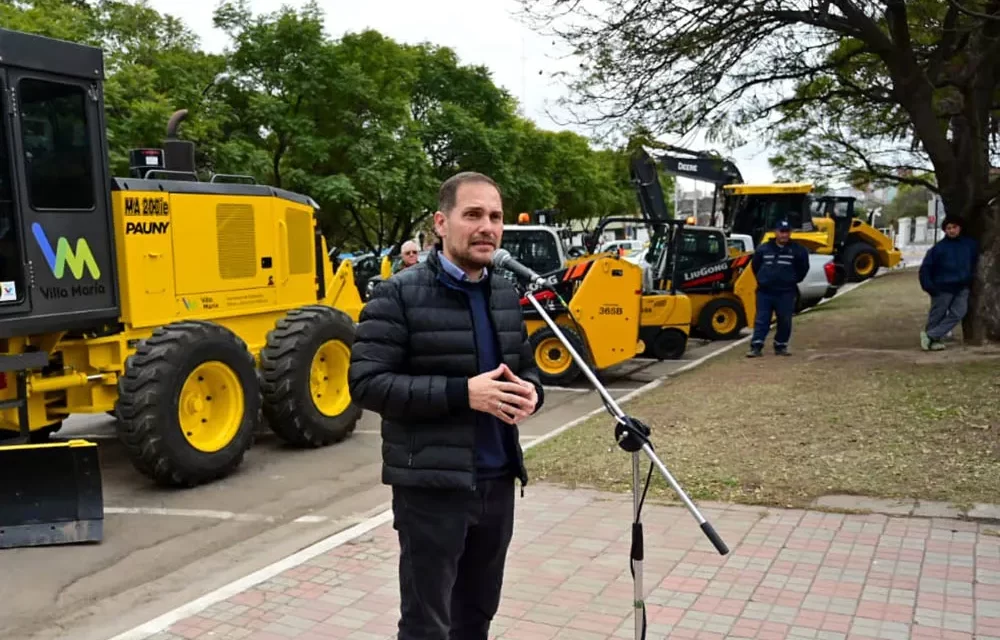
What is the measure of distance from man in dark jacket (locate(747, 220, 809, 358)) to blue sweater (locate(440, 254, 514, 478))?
9.43 m

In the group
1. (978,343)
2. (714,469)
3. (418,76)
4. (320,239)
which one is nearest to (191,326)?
(320,239)

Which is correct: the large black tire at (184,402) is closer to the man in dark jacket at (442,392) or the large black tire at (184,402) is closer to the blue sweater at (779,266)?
the man in dark jacket at (442,392)

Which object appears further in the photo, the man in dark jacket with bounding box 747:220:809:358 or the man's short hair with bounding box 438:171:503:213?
the man in dark jacket with bounding box 747:220:809:358

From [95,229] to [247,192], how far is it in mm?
1828

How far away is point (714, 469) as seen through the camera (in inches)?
248

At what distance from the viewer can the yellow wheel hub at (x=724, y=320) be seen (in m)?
14.7

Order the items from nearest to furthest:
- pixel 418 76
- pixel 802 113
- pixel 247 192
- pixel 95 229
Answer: pixel 95 229 < pixel 247 192 < pixel 802 113 < pixel 418 76

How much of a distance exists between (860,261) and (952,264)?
17800mm

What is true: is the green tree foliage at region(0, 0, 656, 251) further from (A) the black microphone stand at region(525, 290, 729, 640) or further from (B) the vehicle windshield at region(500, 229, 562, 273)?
(A) the black microphone stand at region(525, 290, 729, 640)

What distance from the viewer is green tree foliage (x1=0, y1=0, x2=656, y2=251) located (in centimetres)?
1677

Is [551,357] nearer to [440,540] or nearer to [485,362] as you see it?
[485,362]

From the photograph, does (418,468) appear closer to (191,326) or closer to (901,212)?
(191,326)

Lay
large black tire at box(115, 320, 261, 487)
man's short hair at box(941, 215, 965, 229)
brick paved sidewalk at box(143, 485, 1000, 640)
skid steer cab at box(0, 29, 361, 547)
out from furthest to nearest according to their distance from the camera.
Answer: man's short hair at box(941, 215, 965, 229) < large black tire at box(115, 320, 261, 487) < skid steer cab at box(0, 29, 361, 547) < brick paved sidewalk at box(143, 485, 1000, 640)

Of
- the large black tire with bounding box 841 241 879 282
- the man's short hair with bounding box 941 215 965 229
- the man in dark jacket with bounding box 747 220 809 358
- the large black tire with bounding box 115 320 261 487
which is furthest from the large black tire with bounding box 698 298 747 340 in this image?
the large black tire with bounding box 841 241 879 282
